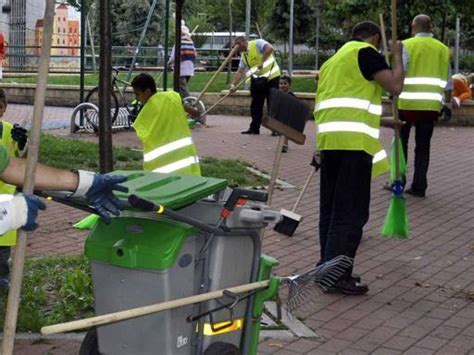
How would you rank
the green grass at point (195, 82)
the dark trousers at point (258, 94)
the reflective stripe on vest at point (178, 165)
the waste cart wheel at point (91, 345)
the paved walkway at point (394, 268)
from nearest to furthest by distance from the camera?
the waste cart wheel at point (91, 345) < the paved walkway at point (394, 268) < the reflective stripe on vest at point (178, 165) < the dark trousers at point (258, 94) < the green grass at point (195, 82)

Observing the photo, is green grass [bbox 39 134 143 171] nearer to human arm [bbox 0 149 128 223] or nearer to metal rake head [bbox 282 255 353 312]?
metal rake head [bbox 282 255 353 312]

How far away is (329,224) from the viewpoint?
253 inches

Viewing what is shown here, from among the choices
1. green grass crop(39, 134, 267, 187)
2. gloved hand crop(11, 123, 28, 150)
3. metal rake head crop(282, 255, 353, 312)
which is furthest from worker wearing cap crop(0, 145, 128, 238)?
green grass crop(39, 134, 267, 187)

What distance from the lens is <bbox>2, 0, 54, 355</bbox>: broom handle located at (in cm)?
332

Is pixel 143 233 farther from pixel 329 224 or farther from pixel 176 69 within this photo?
pixel 176 69

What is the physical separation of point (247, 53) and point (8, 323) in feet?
36.6

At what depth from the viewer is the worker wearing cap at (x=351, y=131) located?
6.09 meters

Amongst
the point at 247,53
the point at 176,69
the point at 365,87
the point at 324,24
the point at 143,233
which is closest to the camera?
the point at 143,233

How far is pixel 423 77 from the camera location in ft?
32.4

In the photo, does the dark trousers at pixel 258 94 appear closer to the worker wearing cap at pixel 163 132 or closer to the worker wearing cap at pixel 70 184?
the worker wearing cap at pixel 163 132

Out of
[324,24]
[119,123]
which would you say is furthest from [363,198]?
[324,24]

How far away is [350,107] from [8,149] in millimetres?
2262

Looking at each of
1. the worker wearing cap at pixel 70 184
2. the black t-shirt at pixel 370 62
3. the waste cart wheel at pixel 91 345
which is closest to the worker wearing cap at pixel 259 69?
the black t-shirt at pixel 370 62

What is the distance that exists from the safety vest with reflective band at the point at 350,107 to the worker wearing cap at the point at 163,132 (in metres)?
1.07
